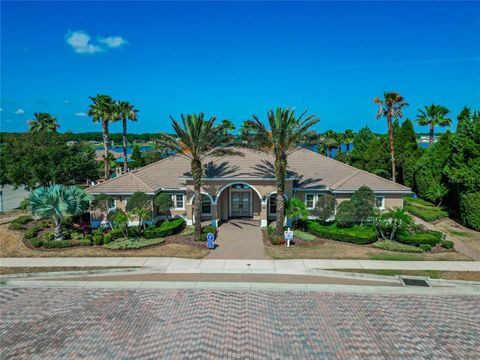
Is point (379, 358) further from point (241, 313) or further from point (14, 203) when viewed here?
point (14, 203)

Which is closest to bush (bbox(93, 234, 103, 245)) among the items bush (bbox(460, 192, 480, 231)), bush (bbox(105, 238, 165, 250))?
bush (bbox(105, 238, 165, 250))

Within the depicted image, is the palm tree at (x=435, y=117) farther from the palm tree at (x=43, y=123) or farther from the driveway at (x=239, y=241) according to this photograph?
the palm tree at (x=43, y=123)

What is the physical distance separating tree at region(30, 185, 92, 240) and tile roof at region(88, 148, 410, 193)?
3.23m

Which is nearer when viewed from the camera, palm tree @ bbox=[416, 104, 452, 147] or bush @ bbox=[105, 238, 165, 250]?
bush @ bbox=[105, 238, 165, 250]

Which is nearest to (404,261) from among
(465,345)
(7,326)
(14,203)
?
(465,345)

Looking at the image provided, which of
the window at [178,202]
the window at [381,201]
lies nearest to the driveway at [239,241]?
the window at [178,202]

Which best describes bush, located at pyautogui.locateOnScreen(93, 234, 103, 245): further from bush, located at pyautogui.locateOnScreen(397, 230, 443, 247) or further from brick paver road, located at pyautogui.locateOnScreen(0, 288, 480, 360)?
bush, located at pyautogui.locateOnScreen(397, 230, 443, 247)

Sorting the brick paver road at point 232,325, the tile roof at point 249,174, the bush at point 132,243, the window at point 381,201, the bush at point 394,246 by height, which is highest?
the tile roof at point 249,174

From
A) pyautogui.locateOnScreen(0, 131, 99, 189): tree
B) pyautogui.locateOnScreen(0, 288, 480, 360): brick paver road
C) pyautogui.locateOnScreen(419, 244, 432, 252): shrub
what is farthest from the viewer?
pyautogui.locateOnScreen(0, 131, 99, 189): tree

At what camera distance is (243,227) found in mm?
27922

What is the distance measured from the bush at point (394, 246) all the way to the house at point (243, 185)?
193 inches

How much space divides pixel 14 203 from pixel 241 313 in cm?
3888

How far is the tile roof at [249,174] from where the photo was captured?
2762cm

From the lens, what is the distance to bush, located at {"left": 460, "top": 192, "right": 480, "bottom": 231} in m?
26.4
